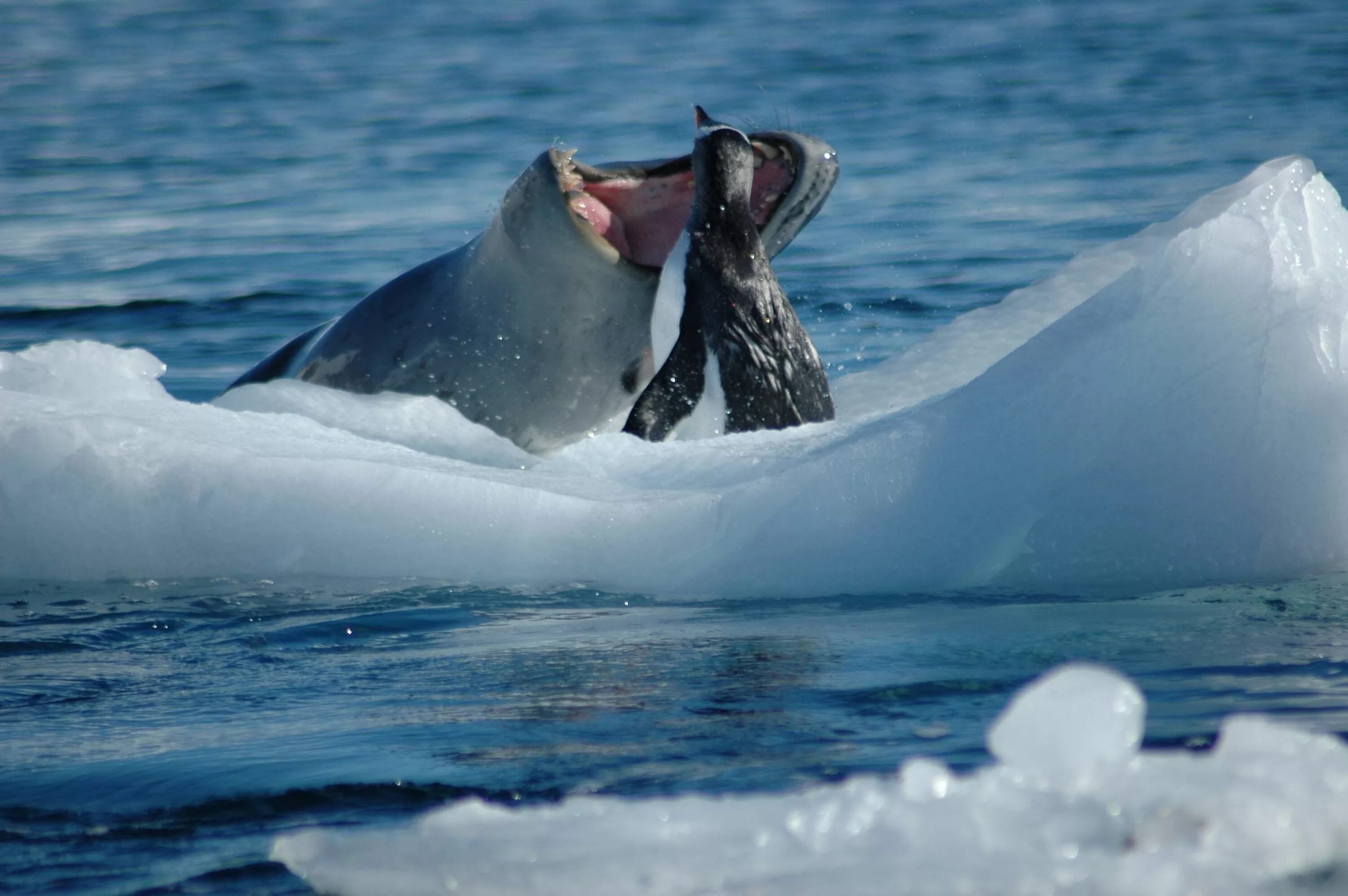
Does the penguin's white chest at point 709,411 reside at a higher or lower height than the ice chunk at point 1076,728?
higher

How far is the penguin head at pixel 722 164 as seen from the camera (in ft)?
16.0

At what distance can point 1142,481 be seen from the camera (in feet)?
11.8

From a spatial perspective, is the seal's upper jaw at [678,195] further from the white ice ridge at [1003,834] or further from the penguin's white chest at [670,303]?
the white ice ridge at [1003,834]

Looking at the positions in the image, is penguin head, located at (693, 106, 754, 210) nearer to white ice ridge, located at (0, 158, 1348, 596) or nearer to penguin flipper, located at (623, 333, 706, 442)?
penguin flipper, located at (623, 333, 706, 442)

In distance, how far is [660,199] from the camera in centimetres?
531

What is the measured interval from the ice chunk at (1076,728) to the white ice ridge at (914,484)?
1.62 m

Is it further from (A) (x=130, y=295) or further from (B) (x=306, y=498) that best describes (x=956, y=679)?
(A) (x=130, y=295)

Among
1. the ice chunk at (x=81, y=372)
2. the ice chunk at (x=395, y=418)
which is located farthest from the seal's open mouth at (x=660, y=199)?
the ice chunk at (x=81, y=372)

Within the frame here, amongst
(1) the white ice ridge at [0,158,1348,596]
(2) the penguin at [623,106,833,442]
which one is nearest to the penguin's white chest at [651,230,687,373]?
(2) the penguin at [623,106,833,442]

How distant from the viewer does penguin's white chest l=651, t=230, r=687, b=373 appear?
194 inches

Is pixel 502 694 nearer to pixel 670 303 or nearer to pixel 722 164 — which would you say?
pixel 670 303

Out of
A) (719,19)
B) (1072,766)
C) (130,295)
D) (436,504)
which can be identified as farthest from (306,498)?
(719,19)

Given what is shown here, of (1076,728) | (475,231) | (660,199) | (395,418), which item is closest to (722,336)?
(660,199)

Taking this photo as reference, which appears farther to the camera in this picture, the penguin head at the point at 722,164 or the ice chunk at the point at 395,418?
the ice chunk at the point at 395,418
